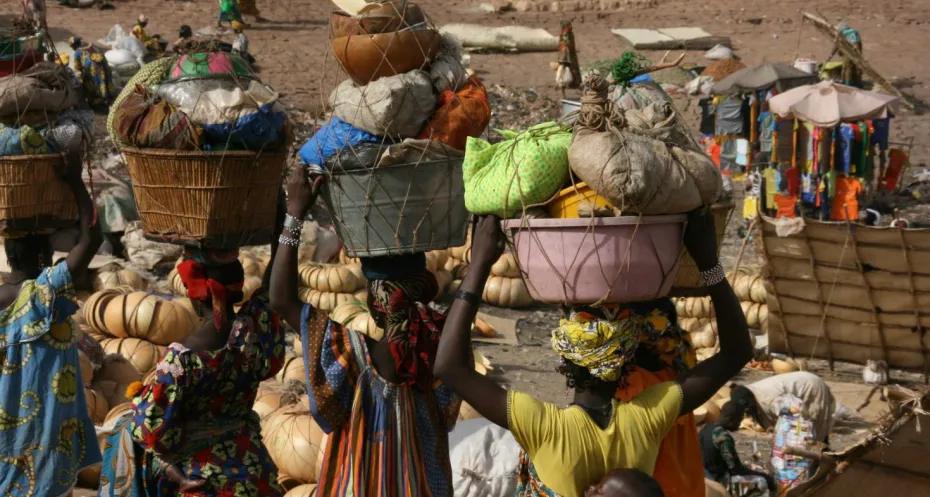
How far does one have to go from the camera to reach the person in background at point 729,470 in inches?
260

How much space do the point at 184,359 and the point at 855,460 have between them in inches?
84.2

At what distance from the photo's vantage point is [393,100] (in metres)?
3.60

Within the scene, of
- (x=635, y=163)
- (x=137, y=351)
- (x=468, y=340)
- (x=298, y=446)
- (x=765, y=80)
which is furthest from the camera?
(x=765, y=80)

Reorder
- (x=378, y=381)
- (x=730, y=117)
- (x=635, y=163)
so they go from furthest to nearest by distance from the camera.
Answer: (x=730, y=117)
(x=378, y=381)
(x=635, y=163)

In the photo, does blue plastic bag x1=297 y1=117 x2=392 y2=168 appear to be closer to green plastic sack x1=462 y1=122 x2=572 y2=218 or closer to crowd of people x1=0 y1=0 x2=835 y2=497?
crowd of people x1=0 y1=0 x2=835 y2=497

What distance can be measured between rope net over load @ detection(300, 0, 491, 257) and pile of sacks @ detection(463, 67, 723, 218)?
77 cm

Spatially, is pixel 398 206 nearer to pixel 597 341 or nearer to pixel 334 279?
pixel 597 341

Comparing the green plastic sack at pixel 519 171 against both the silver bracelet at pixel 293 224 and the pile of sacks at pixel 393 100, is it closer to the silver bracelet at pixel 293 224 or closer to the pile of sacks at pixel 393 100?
the pile of sacks at pixel 393 100

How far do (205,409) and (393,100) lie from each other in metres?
1.25

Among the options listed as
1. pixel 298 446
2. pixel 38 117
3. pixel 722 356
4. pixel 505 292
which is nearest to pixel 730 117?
pixel 505 292

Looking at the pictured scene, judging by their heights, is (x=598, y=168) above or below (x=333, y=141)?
above

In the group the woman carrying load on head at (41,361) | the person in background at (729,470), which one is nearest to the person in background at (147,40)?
the person in background at (729,470)

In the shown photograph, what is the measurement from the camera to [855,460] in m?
3.28

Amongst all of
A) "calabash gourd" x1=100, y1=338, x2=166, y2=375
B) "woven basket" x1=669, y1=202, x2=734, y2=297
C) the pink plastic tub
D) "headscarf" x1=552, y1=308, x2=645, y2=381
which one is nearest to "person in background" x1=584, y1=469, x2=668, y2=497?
"headscarf" x1=552, y1=308, x2=645, y2=381
